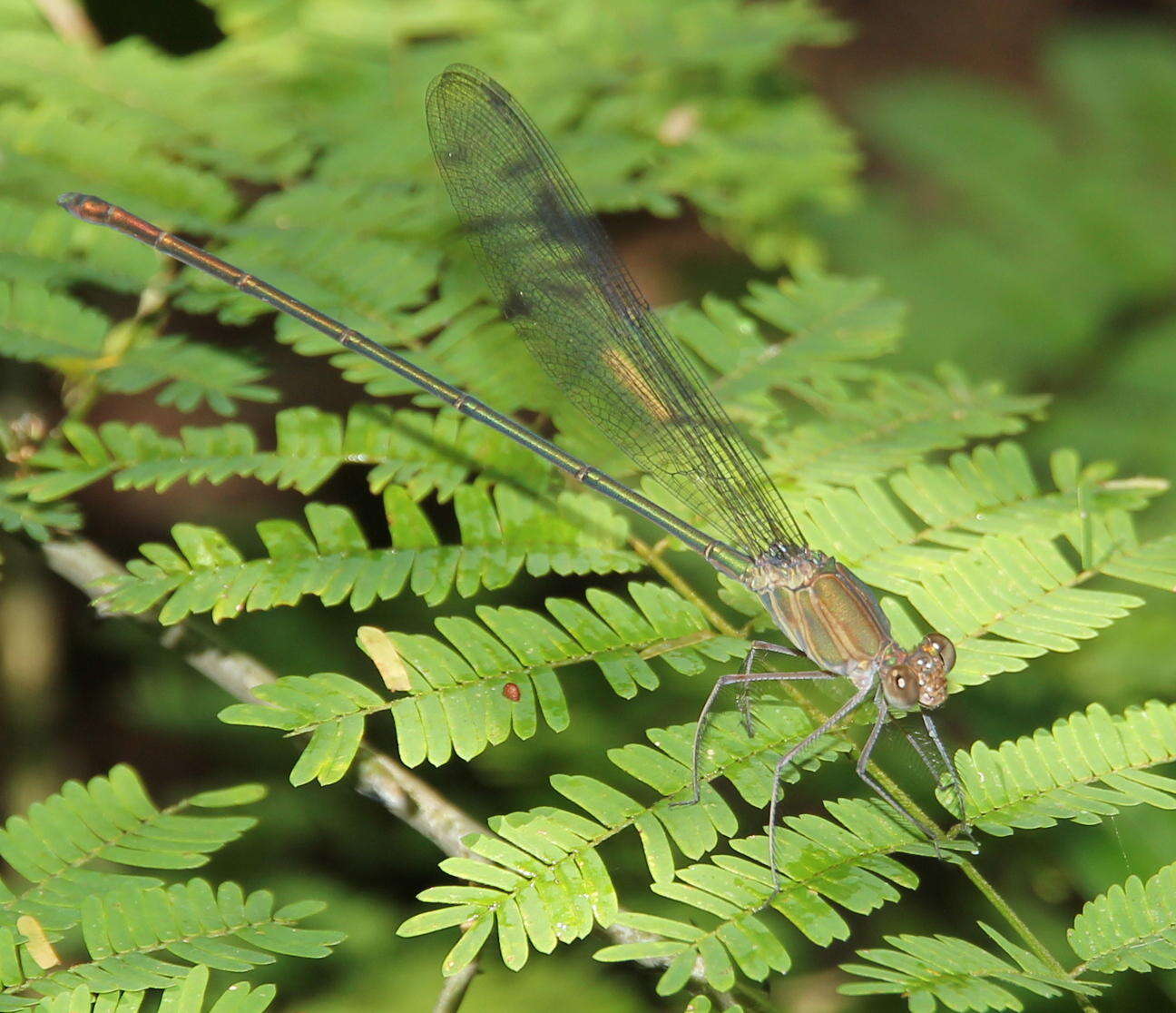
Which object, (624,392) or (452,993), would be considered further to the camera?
(624,392)

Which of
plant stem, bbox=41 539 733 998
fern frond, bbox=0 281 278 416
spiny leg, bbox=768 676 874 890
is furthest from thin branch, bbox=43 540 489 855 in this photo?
spiny leg, bbox=768 676 874 890

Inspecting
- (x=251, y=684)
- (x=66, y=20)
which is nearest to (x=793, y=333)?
(x=251, y=684)

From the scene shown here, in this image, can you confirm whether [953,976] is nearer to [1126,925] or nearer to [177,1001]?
[1126,925]

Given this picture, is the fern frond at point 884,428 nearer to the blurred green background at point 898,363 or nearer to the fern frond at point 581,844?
the blurred green background at point 898,363

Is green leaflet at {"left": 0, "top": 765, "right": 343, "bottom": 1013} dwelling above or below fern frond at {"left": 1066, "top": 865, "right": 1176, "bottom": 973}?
below

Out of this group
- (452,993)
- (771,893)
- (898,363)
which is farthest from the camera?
(898,363)

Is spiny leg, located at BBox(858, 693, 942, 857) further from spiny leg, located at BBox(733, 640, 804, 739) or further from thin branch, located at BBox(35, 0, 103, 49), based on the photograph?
thin branch, located at BBox(35, 0, 103, 49)

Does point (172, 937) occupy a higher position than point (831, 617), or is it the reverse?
point (831, 617)
